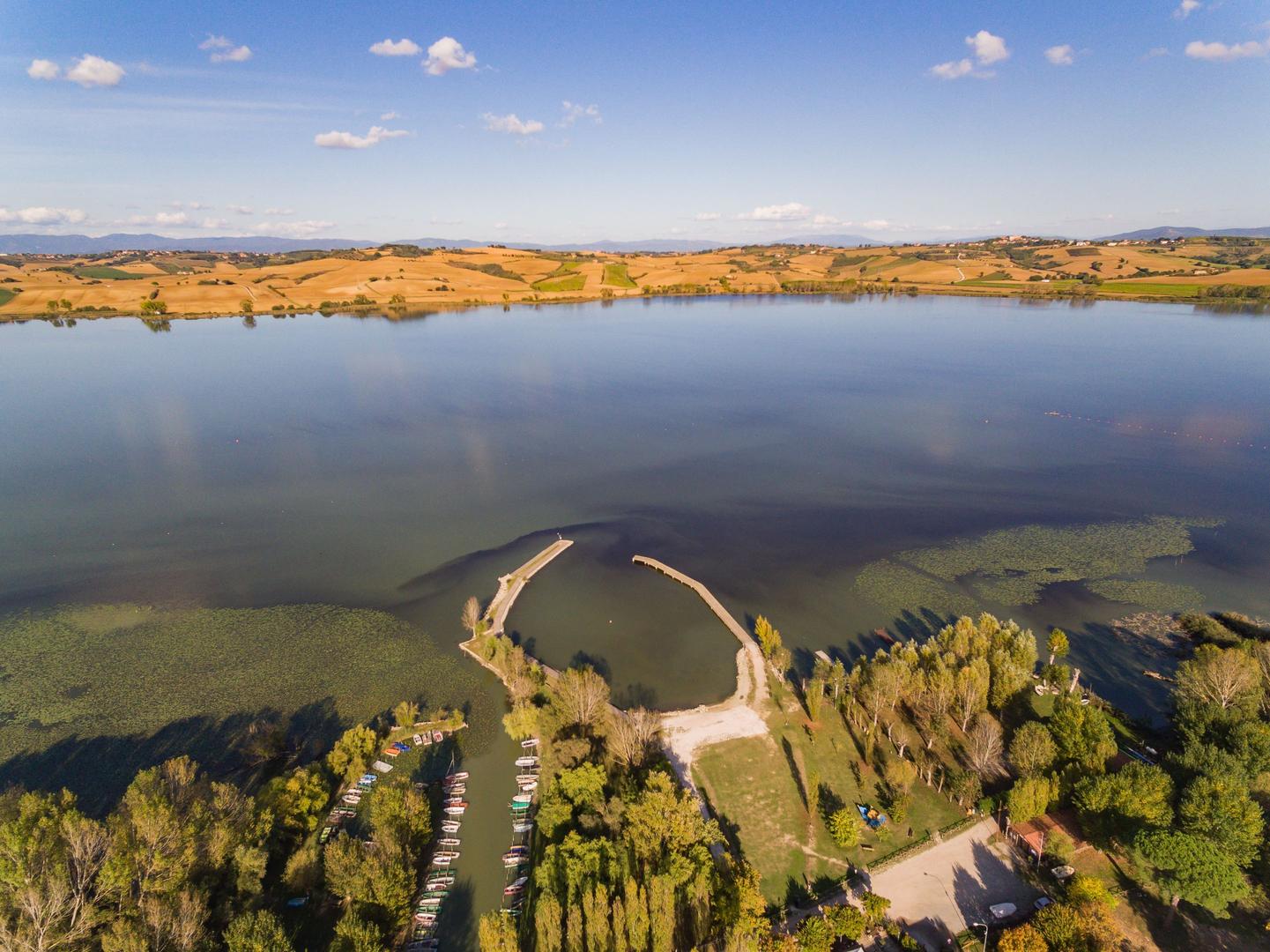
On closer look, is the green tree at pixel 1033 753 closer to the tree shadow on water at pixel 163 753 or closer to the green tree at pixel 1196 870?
the green tree at pixel 1196 870

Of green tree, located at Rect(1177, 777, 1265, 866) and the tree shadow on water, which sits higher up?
green tree, located at Rect(1177, 777, 1265, 866)

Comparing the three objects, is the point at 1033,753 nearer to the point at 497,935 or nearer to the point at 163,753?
the point at 497,935

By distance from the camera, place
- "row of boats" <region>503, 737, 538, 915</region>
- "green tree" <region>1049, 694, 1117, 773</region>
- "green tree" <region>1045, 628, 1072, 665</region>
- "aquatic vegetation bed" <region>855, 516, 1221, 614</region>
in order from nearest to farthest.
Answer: "row of boats" <region>503, 737, 538, 915</region>
"green tree" <region>1049, 694, 1117, 773</region>
"green tree" <region>1045, 628, 1072, 665</region>
"aquatic vegetation bed" <region>855, 516, 1221, 614</region>

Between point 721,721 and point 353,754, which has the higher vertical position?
point 353,754

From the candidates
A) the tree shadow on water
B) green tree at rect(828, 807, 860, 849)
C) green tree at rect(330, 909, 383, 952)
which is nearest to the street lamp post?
green tree at rect(828, 807, 860, 849)

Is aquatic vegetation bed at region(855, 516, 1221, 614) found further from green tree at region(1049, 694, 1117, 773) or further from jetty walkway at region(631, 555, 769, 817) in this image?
green tree at region(1049, 694, 1117, 773)

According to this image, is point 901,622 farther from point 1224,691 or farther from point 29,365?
point 29,365

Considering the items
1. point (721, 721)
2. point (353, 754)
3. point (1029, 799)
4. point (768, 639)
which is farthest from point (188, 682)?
point (1029, 799)
